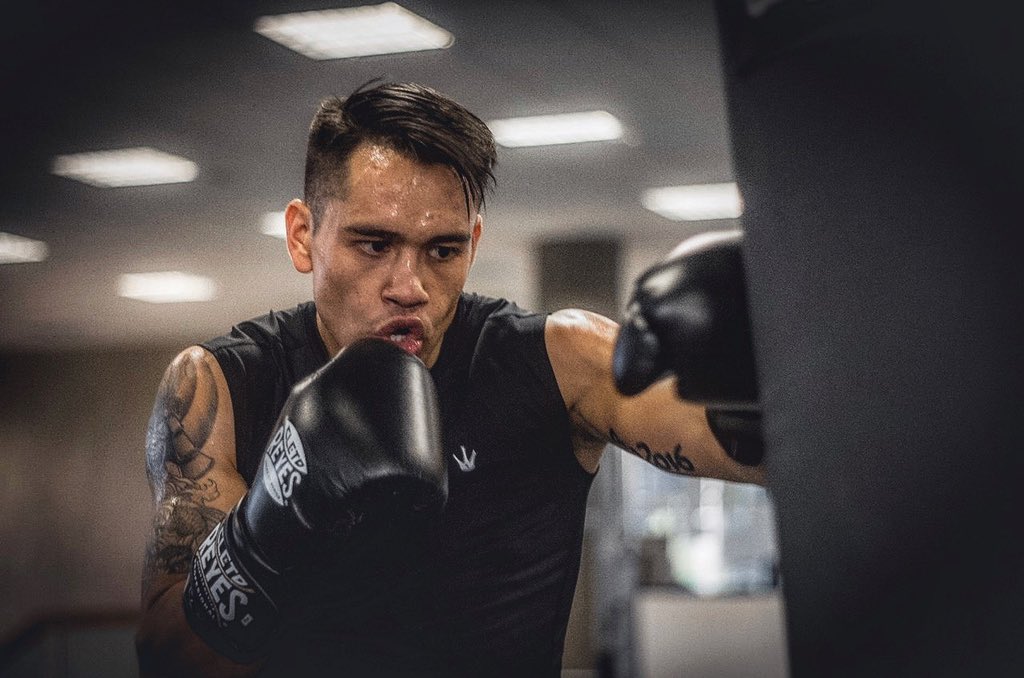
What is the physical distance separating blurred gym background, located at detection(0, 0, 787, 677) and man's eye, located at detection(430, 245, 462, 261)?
458 millimetres

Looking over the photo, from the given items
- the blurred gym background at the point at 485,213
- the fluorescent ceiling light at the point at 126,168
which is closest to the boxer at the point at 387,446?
the blurred gym background at the point at 485,213

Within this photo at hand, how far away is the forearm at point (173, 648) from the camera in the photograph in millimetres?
759

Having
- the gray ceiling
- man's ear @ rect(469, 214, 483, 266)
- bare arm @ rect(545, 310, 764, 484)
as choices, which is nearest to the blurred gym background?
the gray ceiling

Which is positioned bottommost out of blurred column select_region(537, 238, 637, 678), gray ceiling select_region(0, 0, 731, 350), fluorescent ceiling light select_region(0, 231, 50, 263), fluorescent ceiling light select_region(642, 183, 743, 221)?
blurred column select_region(537, 238, 637, 678)

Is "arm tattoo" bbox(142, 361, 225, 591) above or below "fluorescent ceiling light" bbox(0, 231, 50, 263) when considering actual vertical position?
below

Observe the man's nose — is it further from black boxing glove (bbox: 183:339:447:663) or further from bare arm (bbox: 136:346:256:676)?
bare arm (bbox: 136:346:256:676)

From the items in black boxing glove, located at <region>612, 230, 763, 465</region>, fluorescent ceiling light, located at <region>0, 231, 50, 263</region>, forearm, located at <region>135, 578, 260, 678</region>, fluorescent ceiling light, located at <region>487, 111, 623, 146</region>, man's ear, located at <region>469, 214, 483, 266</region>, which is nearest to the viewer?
black boxing glove, located at <region>612, 230, 763, 465</region>

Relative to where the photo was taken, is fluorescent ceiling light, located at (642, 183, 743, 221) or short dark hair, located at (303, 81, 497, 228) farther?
fluorescent ceiling light, located at (642, 183, 743, 221)

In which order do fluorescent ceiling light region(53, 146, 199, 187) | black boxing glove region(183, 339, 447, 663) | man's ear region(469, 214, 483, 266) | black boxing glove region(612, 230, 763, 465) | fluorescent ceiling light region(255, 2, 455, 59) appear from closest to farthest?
black boxing glove region(612, 230, 763, 465) → black boxing glove region(183, 339, 447, 663) → man's ear region(469, 214, 483, 266) → fluorescent ceiling light region(255, 2, 455, 59) → fluorescent ceiling light region(53, 146, 199, 187)

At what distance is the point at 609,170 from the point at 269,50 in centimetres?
136

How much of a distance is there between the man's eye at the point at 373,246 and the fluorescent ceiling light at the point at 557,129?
2066 millimetres

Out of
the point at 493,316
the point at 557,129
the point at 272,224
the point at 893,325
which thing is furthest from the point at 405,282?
the point at 272,224

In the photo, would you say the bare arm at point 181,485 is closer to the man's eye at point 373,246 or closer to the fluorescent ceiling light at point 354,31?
the man's eye at point 373,246

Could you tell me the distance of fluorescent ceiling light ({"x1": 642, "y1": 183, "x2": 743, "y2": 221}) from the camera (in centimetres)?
354
